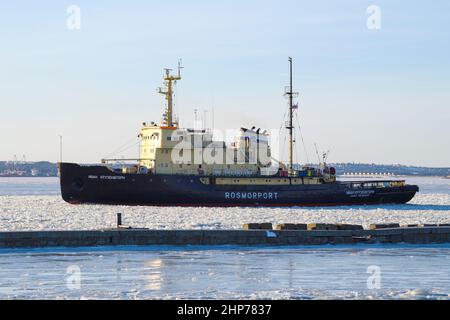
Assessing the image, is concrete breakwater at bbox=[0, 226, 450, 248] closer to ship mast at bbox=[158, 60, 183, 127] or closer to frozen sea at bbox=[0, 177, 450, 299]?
frozen sea at bbox=[0, 177, 450, 299]

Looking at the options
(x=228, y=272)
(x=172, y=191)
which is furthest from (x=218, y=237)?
(x=172, y=191)

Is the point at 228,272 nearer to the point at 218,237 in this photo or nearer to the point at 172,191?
the point at 218,237

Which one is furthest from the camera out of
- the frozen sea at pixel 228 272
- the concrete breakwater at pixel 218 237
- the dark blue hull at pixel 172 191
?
the dark blue hull at pixel 172 191

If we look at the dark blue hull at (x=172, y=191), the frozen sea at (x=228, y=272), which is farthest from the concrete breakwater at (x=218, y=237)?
the dark blue hull at (x=172, y=191)

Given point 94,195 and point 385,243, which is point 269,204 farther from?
point 385,243

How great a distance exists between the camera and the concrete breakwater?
23203mm

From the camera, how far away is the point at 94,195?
169 feet

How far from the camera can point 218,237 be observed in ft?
79.7

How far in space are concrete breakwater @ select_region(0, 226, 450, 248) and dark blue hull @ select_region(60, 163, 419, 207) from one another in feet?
88.0

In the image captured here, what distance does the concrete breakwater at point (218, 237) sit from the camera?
76.1ft

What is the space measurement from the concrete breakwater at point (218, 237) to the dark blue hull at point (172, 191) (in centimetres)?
2681

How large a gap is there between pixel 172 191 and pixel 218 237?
27.4m

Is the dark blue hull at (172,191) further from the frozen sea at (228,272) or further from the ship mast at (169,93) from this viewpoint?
the frozen sea at (228,272)
